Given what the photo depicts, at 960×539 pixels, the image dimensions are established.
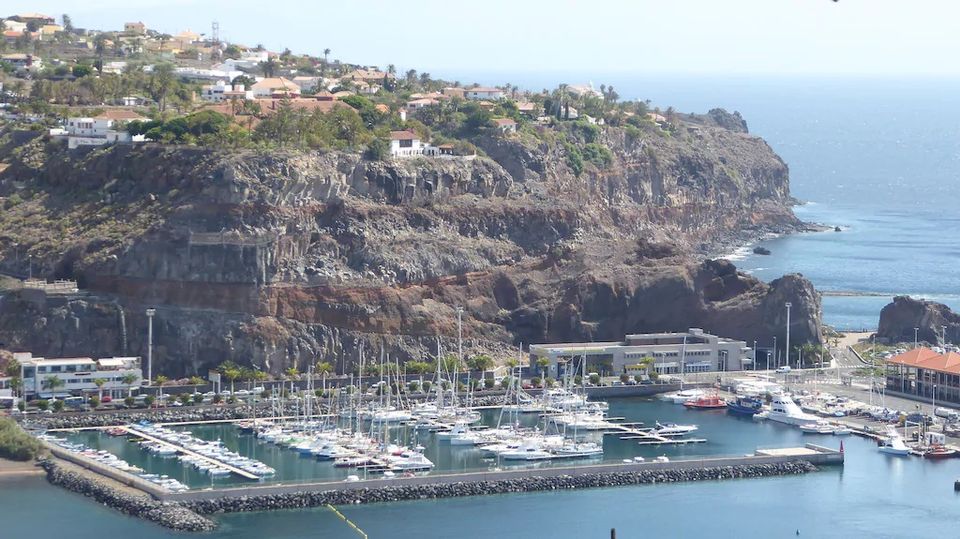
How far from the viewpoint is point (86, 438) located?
7800cm

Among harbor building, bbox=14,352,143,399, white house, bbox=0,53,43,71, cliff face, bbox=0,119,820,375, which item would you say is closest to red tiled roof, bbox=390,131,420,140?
cliff face, bbox=0,119,820,375

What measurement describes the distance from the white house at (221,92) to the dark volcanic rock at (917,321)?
110ft

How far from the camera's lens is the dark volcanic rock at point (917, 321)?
326 feet

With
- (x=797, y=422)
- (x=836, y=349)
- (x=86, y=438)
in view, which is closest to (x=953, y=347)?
(x=836, y=349)

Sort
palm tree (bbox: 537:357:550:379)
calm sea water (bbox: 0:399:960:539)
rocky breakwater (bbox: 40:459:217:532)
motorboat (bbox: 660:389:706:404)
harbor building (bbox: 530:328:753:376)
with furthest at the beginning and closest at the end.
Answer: harbor building (bbox: 530:328:753:376), palm tree (bbox: 537:357:550:379), motorboat (bbox: 660:389:706:404), calm sea water (bbox: 0:399:960:539), rocky breakwater (bbox: 40:459:217:532)

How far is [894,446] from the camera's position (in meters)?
78.1

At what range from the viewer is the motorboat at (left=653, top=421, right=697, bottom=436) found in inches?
3179

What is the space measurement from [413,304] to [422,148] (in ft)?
36.1

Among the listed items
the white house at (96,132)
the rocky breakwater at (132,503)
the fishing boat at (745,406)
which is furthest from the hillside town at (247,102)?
the rocky breakwater at (132,503)

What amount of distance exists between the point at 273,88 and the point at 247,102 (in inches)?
420

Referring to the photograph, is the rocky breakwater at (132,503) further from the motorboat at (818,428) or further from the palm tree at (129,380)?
the motorboat at (818,428)

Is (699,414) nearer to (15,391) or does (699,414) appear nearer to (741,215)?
(15,391)

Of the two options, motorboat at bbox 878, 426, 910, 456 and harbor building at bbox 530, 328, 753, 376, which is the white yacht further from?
harbor building at bbox 530, 328, 753, 376

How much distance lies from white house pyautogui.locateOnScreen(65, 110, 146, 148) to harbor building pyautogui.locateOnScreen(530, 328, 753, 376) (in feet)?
67.8
